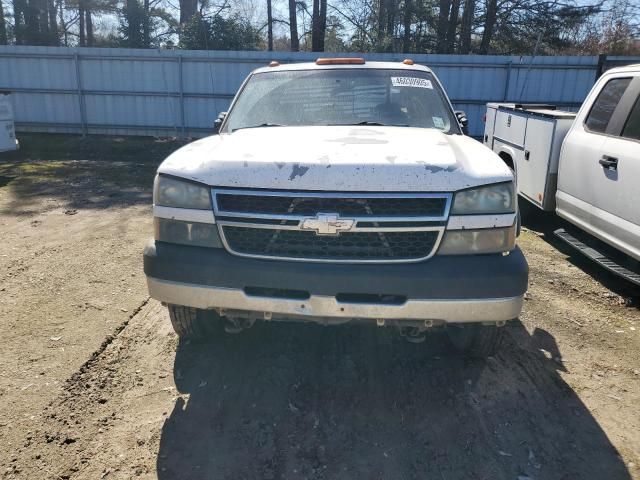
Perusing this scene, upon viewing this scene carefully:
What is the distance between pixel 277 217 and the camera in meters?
2.71

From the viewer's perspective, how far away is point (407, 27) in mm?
21047

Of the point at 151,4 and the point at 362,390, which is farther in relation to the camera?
the point at 151,4

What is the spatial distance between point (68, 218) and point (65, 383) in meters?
4.47

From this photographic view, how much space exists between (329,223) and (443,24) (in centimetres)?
2054

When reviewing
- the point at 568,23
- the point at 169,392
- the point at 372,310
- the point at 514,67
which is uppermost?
the point at 568,23

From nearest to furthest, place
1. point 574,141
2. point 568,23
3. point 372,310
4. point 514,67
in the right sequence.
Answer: point 372,310
point 574,141
point 514,67
point 568,23

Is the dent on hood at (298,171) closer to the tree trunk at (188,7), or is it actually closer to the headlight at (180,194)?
the headlight at (180,194)

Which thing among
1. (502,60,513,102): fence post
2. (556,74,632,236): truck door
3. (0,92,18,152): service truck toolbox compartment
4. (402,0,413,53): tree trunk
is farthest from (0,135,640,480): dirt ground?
(402,0,413,53): tree trunk

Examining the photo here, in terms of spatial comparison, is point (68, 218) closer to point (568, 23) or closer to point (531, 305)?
point (531, 305)

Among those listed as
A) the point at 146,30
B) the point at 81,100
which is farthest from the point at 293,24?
the point at 81,100

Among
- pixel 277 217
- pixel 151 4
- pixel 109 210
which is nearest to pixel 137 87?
pixel 109 210

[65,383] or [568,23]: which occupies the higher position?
[568,23]

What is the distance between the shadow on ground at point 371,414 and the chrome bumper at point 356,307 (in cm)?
61

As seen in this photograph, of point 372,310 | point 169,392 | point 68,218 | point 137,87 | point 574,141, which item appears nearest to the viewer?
point 372,310
